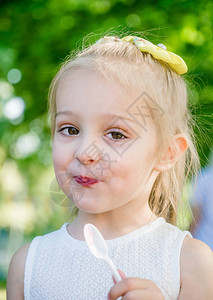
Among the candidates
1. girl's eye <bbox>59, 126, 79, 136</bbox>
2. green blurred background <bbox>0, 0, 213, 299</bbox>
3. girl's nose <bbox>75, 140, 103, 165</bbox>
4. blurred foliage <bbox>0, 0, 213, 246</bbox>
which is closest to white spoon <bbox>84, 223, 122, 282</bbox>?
girl's nose <bbox>75, 140, 103, 165</bbox>

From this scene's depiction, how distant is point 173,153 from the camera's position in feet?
4.15

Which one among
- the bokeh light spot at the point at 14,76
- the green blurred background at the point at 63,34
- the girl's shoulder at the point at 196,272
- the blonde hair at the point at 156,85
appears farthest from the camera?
the bokeh light spot at the point at 14,76

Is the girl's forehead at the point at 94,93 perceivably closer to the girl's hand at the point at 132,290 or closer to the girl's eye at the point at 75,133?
the girl's eye at the point at 75,133

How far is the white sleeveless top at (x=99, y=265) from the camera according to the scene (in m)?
1.10

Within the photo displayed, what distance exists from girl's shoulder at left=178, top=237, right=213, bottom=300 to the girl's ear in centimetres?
26

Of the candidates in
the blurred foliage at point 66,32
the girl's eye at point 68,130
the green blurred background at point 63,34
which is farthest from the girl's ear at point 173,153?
the blurred foliage at point 66,32

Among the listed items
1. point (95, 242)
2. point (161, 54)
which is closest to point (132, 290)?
point (95, 242)

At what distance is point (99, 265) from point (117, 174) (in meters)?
0.28

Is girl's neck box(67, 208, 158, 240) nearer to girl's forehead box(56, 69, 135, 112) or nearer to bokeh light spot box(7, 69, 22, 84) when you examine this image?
girl's forehead box(56, 69, 135, 112)

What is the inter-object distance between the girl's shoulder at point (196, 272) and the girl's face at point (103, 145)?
230mm

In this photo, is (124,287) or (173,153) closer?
(124,287)

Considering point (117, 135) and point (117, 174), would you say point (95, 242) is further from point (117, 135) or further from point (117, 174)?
Answer: point (117, 135)

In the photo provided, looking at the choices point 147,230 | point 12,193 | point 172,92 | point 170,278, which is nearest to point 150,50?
point 172,92

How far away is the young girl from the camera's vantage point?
1096 mm
